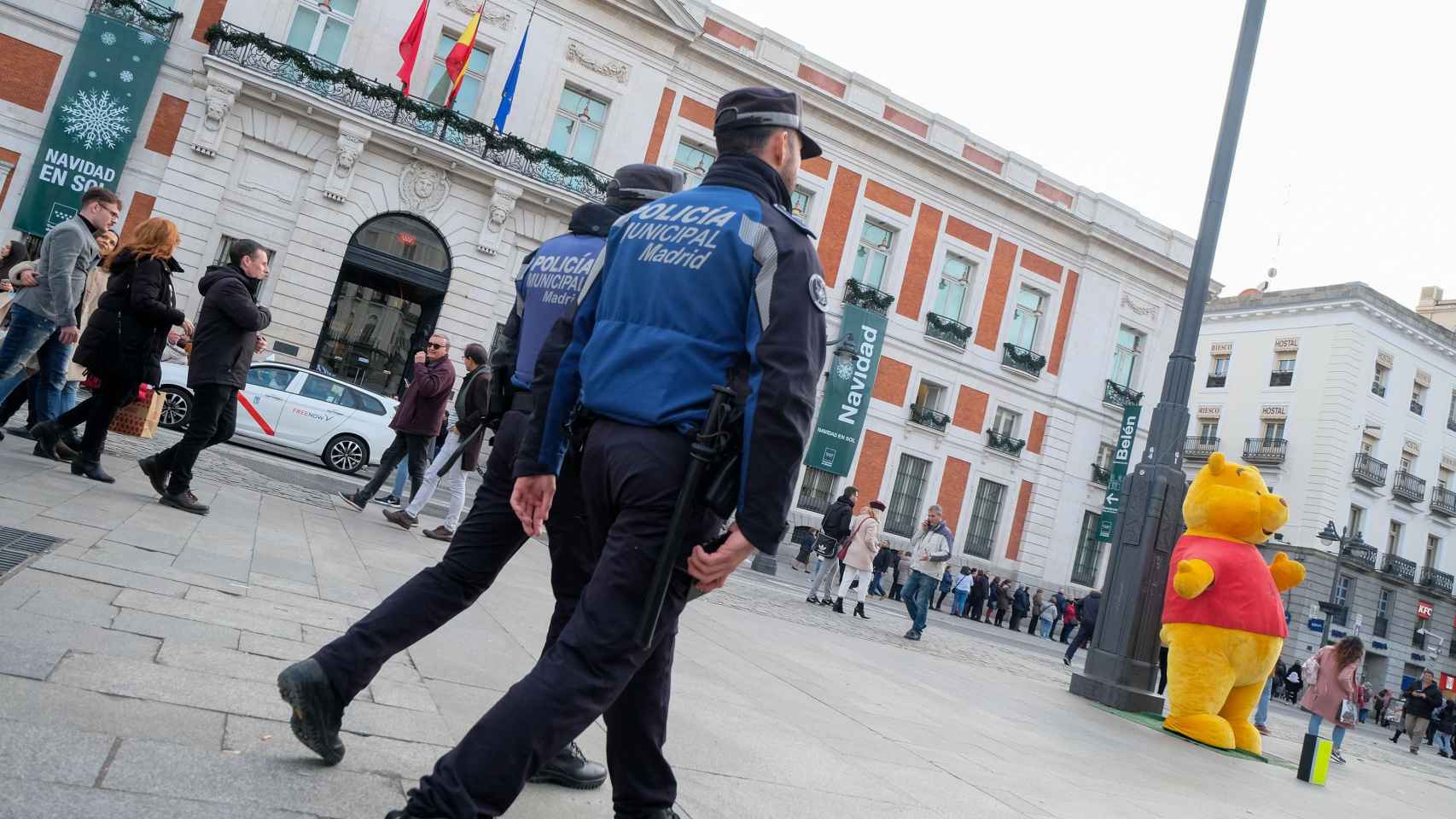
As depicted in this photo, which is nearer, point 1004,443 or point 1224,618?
point 1224,618

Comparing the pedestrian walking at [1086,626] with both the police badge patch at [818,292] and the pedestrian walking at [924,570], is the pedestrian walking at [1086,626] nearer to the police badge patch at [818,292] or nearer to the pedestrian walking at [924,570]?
the pedestrian walking at [924,570]

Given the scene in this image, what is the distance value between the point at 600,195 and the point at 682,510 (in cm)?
2230

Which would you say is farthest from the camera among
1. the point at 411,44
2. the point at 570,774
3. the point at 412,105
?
the point at 412,105

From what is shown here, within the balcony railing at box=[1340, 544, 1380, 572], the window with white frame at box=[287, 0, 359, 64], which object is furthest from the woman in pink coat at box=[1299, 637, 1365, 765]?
the balcony railing at box=[1340, 544, 1380, 572]

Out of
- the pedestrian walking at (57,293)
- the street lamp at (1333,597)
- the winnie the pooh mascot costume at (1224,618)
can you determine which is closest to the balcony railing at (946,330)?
the street lamp at (1333,597)

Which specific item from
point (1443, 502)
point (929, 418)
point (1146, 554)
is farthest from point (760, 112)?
point (1443, 502)

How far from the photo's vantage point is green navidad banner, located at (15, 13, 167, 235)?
19.7 metres

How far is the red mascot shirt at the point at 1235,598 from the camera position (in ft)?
25.4

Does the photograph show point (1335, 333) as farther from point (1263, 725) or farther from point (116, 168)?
point (116, 168)

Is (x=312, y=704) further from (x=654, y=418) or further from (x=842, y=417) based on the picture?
(x=842, y=417)

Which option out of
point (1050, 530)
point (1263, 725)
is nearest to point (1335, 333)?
point (1050, 530)

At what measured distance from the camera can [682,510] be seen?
211cm

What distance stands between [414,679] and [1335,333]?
4402cm

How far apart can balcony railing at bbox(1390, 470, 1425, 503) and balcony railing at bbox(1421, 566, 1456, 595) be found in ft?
9.48
